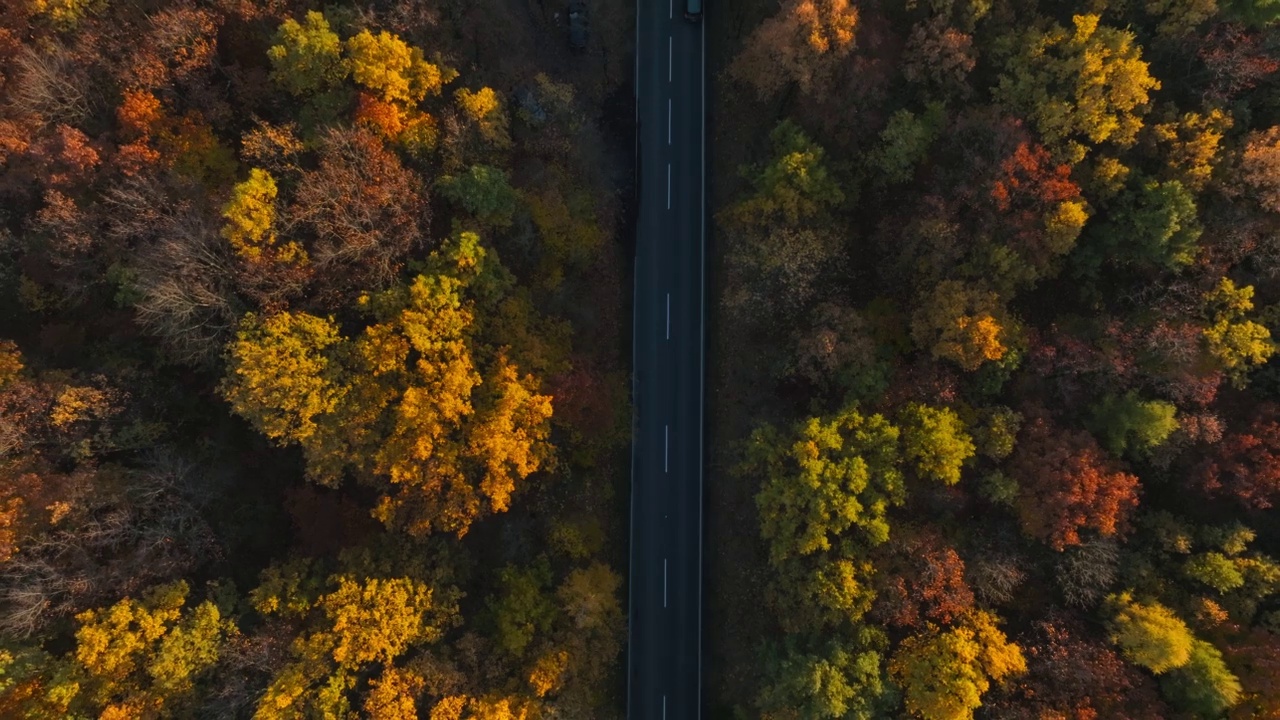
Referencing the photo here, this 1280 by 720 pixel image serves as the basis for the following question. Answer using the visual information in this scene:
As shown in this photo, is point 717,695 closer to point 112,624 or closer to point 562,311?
point 562,311

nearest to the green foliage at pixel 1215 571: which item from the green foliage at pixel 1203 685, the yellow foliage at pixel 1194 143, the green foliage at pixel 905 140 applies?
the green foliage at pixel 1203 685

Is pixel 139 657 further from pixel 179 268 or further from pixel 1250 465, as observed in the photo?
pixel 1250 465

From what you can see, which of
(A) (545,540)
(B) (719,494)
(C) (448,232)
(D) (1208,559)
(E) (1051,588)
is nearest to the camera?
(D) (1208,559)

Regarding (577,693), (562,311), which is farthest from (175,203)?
(577,693)

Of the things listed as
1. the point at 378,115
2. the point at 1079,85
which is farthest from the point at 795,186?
the point at 378,115

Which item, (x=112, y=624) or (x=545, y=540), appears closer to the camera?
(x=112, y=624)

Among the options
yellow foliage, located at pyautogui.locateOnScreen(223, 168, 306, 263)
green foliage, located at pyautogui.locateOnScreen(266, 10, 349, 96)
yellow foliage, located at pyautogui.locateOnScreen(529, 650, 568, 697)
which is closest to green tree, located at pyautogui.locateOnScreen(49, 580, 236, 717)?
yellow foliage, located at pyautogui.locateOnScreen(529, 650, 568, 697)

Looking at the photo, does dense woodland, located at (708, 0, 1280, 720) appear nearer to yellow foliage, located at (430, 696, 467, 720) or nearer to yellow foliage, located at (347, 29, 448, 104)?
yellow foliage, located at (430, 696, 467, 720)
